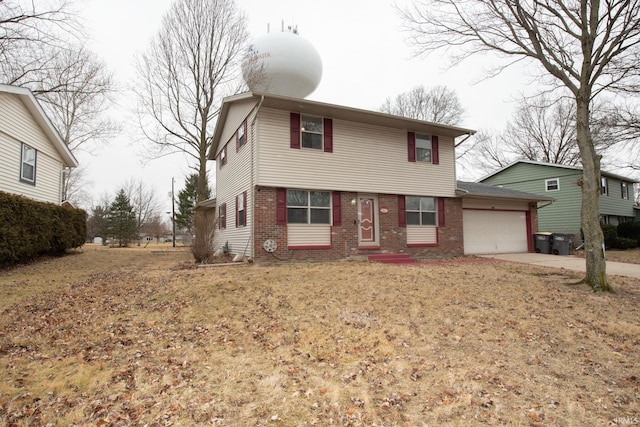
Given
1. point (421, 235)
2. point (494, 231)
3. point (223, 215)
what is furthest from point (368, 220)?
point (494, 231)

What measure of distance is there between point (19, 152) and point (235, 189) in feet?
24.9

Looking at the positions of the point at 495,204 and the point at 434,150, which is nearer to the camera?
the point at 434,150

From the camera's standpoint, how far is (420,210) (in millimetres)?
13898

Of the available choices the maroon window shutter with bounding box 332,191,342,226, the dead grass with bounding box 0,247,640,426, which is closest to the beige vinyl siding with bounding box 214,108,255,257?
the maroon window shutter with bounding box 332,191,342,226

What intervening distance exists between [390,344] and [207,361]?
89.8 inches

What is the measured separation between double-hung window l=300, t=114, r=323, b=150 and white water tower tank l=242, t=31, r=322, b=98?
3.04 metres

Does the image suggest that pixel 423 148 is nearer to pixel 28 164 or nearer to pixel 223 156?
pixel 223 156

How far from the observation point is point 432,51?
1027 centimetres

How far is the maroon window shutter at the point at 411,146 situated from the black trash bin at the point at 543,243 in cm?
838

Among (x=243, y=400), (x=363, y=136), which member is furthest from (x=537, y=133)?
(x=243, y=400)

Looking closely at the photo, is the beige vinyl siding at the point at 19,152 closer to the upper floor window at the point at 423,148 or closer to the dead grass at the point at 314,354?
the dead grass at the point at 314,354

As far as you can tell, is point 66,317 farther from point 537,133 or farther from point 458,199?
point 537,133

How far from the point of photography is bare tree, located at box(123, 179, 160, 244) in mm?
45750

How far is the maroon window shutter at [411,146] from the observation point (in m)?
13.8
